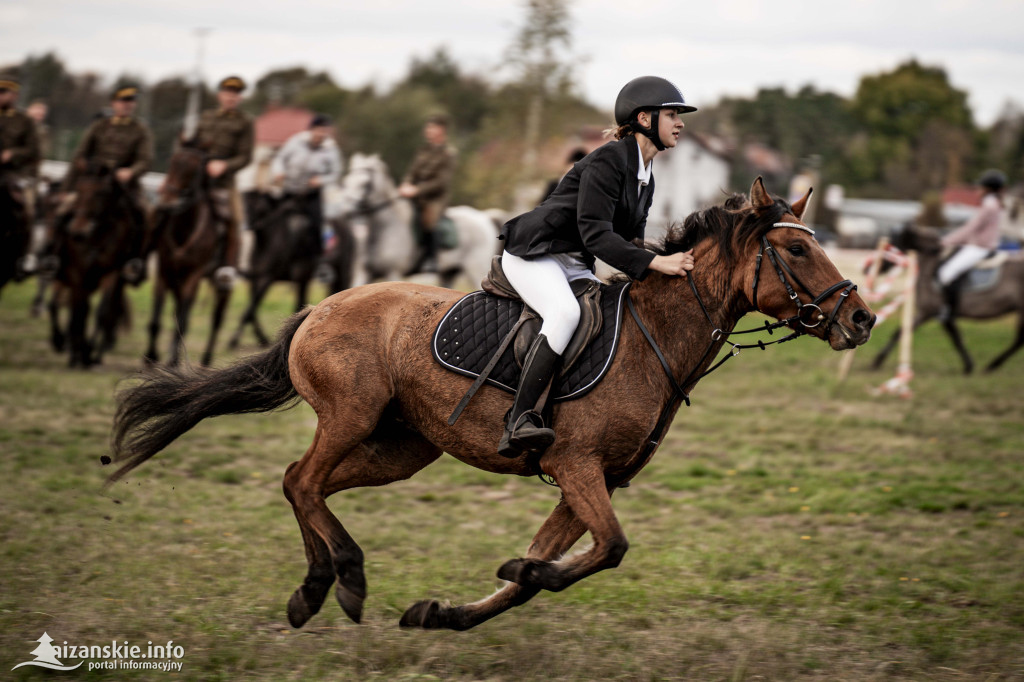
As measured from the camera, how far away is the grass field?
14.9 ft

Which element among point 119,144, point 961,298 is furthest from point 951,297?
point 119,144

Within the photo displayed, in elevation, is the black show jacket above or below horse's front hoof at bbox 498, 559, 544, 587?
above

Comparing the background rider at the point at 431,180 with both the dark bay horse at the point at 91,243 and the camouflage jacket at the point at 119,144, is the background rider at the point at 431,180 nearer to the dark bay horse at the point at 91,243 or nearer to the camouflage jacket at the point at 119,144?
the camouflage jacket at the point at 119,144

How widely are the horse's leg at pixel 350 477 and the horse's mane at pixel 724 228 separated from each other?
5.26 ft

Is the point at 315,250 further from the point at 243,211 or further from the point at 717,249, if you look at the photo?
the point at 717,249

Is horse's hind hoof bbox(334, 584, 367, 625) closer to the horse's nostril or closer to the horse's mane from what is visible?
the horse's mane

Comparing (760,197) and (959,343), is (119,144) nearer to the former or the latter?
(760,197)

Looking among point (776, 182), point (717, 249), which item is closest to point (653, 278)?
point (717, 249)

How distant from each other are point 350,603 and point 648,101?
8.82ft

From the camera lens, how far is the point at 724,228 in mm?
4531

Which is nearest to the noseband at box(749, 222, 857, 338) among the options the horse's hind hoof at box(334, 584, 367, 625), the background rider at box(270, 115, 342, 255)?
the horse's hind hoof at box(334, 584, 367, 625)

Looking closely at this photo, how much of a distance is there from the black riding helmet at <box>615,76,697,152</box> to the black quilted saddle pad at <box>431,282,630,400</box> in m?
0.74

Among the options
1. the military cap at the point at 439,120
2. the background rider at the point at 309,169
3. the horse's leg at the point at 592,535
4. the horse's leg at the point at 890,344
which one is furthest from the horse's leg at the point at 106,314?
the horse's leg at the point at 890,344

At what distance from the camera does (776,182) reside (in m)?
49.0
